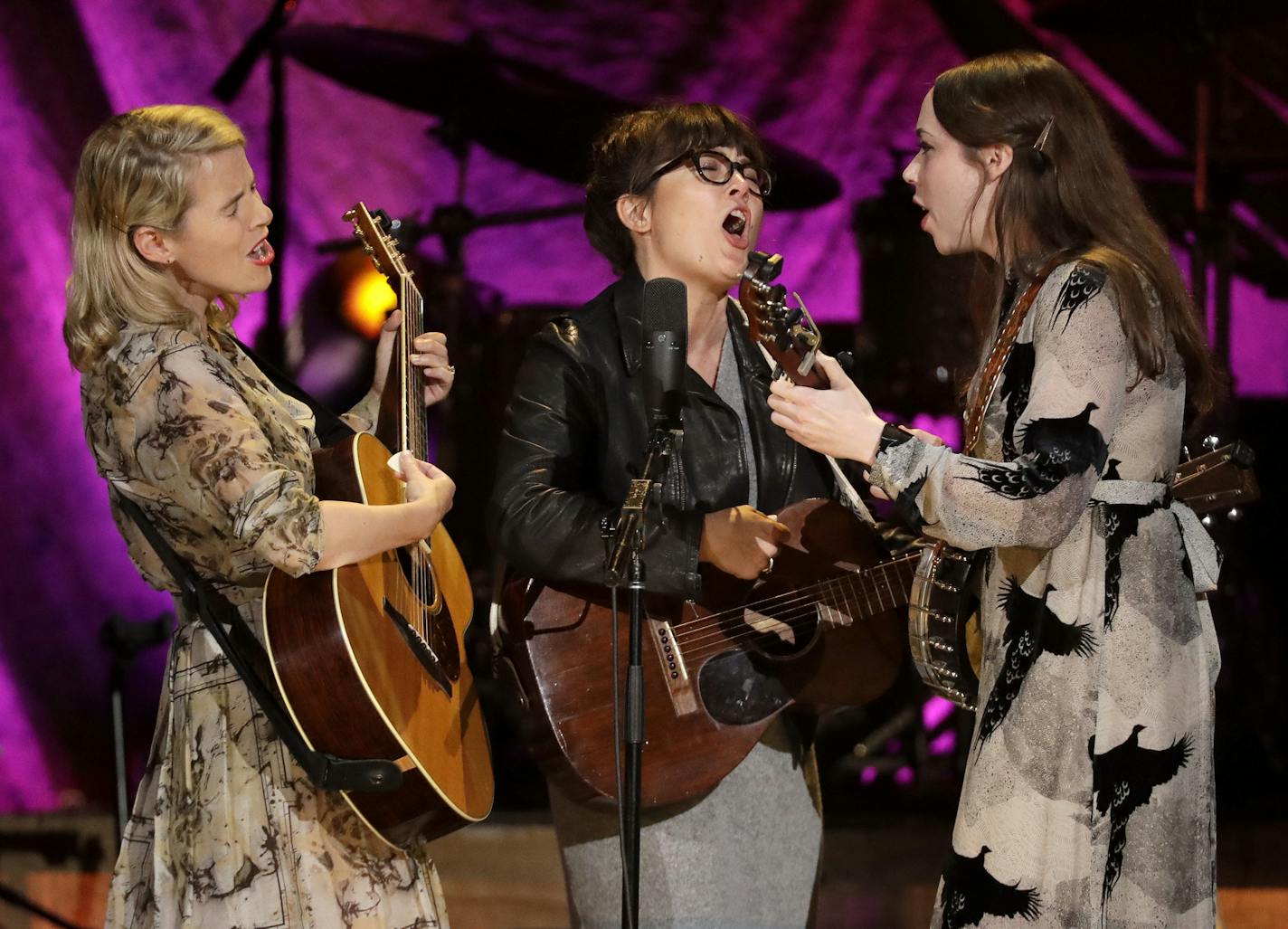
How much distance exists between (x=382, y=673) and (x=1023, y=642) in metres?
1.09

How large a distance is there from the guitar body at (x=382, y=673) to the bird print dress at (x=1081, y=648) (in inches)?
36.0

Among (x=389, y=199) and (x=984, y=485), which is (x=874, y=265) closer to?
(x=389, y=199)

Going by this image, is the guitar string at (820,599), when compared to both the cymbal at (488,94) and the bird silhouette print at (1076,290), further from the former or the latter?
the cymbal at (488,94)

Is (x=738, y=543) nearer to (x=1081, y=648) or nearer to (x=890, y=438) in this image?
(x=890, y=438)

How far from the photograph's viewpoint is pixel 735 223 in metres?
2.94

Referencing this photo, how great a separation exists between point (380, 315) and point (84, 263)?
10.5 feet

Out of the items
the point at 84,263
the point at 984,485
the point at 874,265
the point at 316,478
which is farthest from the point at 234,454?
the point at 874,265

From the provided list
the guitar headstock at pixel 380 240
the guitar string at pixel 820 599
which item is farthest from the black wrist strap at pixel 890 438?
the guitar headstock at pixel 380 240

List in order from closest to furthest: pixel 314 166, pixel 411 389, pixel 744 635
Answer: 1. pixel 744 635
2. pixel 411 389
3. pixel 314 166

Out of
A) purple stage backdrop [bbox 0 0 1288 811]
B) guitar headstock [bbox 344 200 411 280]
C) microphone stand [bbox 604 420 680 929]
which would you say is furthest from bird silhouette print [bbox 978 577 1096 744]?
purple stage backdrop [bbox 0 0 1288 811]

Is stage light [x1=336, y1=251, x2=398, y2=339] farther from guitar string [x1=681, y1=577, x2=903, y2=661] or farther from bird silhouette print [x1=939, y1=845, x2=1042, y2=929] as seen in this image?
bird silhouette print [x1=939, y1=845, x2=1042, y2=929]

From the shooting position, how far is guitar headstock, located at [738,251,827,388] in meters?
2.42

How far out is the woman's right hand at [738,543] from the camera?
9.02 ft

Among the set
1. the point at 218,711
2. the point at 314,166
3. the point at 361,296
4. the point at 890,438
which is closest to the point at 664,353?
the point at 890,438
